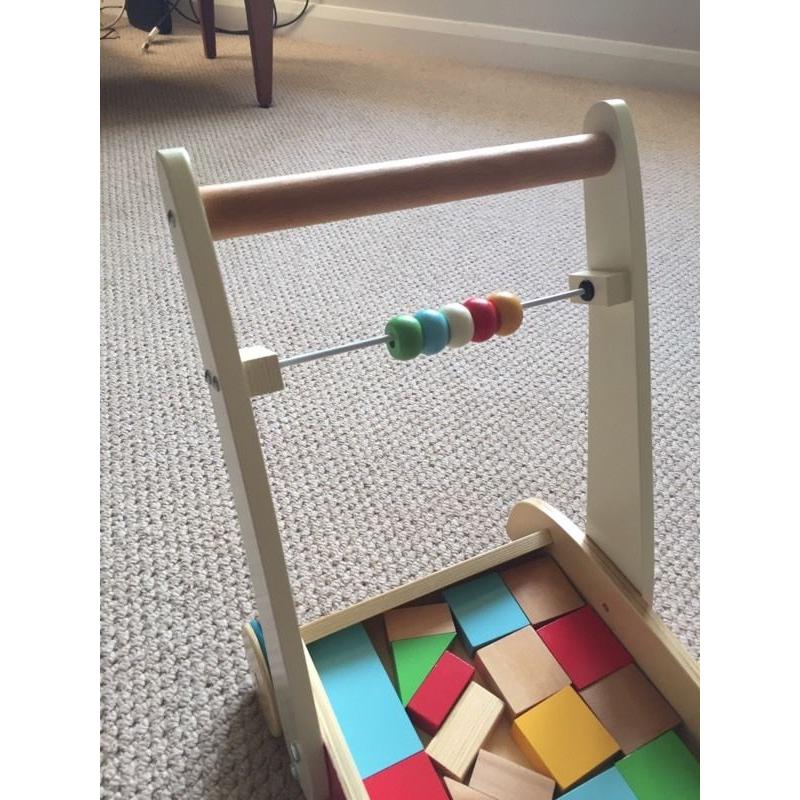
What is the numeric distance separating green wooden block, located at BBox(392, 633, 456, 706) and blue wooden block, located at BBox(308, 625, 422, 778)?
0.04 ft

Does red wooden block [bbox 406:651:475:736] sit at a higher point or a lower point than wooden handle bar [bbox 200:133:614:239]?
lower

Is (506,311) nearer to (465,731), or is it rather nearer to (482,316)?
(482,316)

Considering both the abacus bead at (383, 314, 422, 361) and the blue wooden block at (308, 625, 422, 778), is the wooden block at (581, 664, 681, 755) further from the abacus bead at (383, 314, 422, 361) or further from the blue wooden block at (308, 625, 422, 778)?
the abacus bead at (383, 314, 422, 361)

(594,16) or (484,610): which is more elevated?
(594,16)

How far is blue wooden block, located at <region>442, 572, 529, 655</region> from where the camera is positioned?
61cm

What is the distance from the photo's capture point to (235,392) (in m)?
0.41

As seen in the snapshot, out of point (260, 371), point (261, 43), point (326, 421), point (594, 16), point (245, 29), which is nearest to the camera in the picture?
point (260, 371)

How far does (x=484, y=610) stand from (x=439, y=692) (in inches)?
3.3

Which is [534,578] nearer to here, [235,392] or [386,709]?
[386,709]

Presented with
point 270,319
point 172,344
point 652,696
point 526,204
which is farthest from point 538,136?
point 652,696

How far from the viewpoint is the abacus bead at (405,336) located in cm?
46

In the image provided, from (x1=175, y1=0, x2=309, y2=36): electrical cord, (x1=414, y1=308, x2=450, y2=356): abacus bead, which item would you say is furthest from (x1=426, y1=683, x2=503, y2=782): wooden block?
(x1=175, y1=0, x2=309, y2=36): electrical cord

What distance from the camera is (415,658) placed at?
59 centimetres

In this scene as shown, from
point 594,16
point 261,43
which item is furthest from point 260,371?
point 594,16
